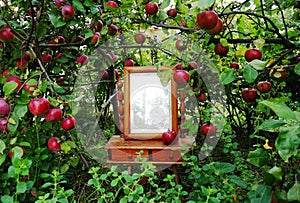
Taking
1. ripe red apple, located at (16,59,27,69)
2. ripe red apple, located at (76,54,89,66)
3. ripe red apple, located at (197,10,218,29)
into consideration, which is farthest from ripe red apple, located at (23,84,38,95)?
ripe red apple, located at (197,10,218,29)

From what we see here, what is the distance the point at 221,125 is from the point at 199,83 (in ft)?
0.60

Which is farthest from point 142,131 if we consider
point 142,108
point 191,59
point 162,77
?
point 191,59

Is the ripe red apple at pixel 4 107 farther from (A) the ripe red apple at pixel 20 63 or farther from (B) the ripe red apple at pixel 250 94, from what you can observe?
(B) the ripe red apple at pixel 250 94

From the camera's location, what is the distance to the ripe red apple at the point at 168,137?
1.18m

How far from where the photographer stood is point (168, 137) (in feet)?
3.86

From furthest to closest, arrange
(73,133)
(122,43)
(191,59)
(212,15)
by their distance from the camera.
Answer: (122,43) → (73,133) → (191,59) → (212,15)

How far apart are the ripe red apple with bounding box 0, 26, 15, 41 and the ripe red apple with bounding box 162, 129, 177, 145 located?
60cm

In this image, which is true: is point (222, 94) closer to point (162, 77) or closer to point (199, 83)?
point (199, 83)

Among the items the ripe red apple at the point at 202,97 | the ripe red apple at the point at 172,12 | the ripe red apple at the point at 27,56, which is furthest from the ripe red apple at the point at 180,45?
the ripe red apple at the point at 27,56

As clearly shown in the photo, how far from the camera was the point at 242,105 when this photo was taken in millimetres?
1836

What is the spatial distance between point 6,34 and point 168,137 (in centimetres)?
63

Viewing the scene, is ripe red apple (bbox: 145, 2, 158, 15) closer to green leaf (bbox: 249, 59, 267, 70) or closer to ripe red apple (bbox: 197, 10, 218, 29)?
ripe red apple (bbox: 197, 10, 218, 29)

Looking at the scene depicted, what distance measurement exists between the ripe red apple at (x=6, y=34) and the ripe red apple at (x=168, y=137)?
23.6 inches

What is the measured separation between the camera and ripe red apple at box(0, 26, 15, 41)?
1075mm
